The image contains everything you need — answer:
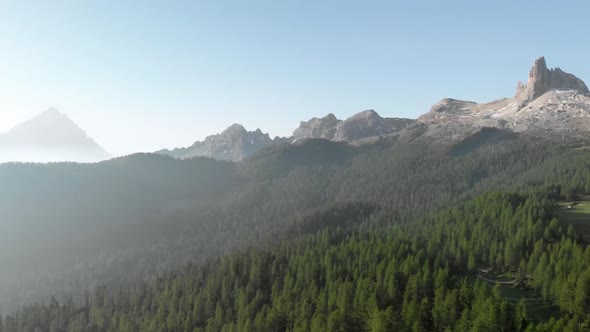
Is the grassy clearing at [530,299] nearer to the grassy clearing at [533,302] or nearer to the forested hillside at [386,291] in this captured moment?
the grassy clearing at [533,302]

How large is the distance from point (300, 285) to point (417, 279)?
50347 millimetres

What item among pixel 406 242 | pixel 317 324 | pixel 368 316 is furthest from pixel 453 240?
pixel 317 324

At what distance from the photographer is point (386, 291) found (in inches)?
5408

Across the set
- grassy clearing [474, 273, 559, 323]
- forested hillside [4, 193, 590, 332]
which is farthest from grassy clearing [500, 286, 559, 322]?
forested hillside [4, 193, 590, 332]

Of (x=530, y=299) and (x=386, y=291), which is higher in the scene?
(x=386, y=291)

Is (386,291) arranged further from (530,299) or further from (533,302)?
(533,302)

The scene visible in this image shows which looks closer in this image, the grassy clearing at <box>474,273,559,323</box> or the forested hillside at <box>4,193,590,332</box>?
the forested hillside at <box>4,193,590,332</box>

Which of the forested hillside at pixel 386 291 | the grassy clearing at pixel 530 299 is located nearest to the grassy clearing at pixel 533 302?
the grassy clearing at pixel 530 299

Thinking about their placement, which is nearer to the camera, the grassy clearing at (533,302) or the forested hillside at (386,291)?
the forested hillside at (386,291)

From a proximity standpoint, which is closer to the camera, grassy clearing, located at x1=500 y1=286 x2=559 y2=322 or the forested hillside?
the forested hillside

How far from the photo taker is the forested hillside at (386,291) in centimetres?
10912

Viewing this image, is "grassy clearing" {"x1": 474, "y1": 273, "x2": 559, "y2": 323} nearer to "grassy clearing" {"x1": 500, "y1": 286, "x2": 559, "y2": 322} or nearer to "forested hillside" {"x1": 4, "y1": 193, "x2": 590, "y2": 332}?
"grassy clearing" {"x1": 500, "y1": 286, "x2": 559, "y2": 322}

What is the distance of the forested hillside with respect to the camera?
10912 centimetres

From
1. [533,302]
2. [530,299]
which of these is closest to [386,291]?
[530,299]
